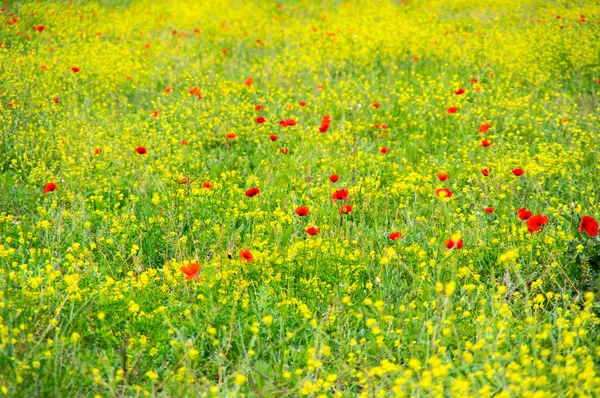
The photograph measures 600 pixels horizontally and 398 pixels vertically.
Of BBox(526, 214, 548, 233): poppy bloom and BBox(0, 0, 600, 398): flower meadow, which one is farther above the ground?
BBox(526, 214, 548, 233): poppy bloom

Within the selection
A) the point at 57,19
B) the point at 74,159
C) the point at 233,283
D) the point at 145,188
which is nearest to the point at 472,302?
the point at 233,283

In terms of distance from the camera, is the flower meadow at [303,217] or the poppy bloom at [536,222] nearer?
the flower meadow at [303,217]

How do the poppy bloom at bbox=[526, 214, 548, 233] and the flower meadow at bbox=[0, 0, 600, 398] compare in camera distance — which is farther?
the poppy bloom at bbox=[526, 214, 548, 233]

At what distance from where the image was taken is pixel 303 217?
3.38 metres

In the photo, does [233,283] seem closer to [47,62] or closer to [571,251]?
[571,251]

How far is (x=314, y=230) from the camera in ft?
9.12

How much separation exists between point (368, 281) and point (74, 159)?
2380 mm

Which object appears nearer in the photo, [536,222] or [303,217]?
[536,222]

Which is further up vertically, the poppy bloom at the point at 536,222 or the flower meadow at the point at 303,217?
the poppy bloom at the point at 536,222

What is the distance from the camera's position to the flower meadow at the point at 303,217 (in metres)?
2.23

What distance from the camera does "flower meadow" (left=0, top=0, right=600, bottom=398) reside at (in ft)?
7.32

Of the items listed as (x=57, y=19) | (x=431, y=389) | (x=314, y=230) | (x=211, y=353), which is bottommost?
(x=211, y=353)

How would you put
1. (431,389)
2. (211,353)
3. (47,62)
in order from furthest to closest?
(47,62) < (211,353) < (431,389)

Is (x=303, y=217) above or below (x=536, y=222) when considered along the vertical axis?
below
